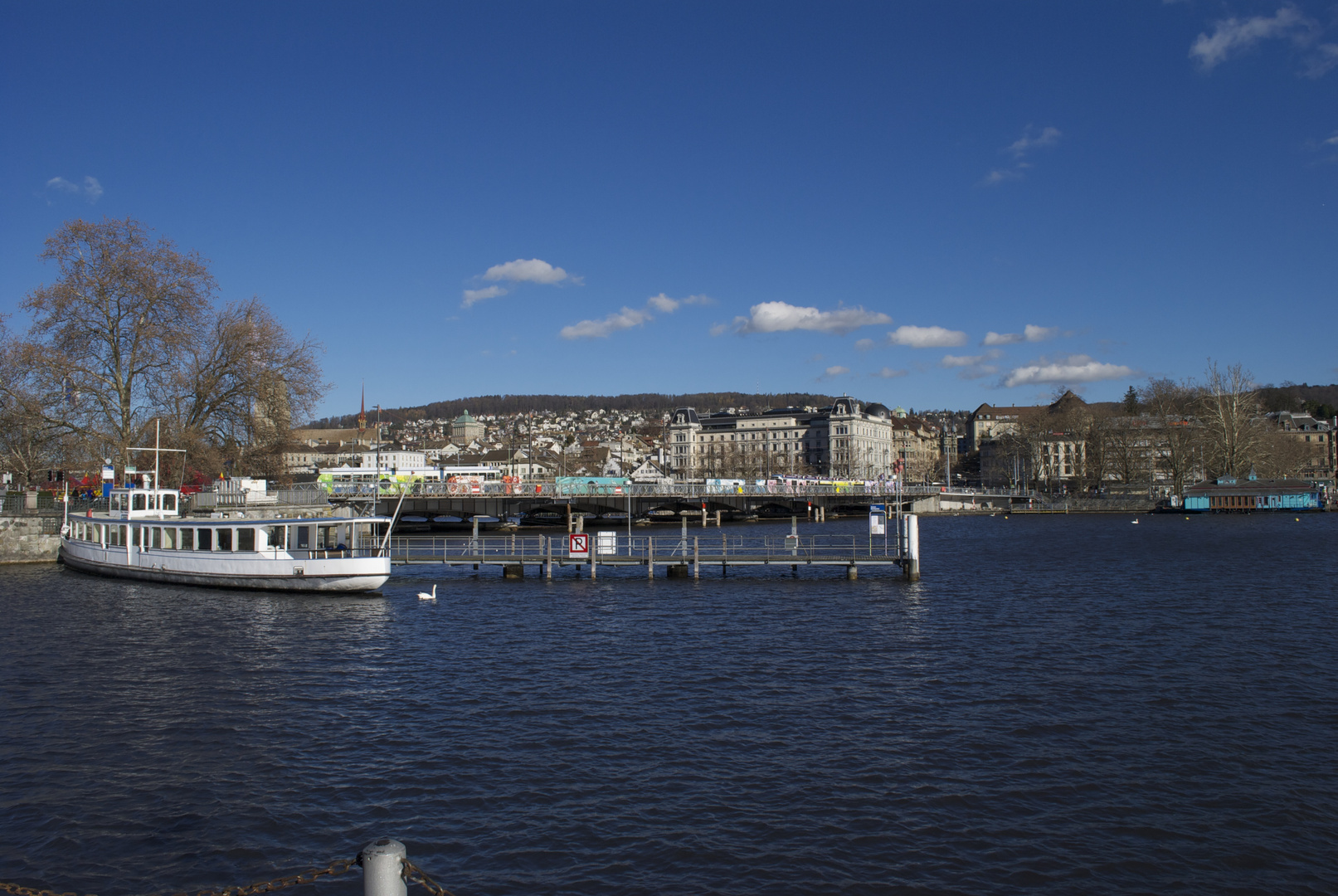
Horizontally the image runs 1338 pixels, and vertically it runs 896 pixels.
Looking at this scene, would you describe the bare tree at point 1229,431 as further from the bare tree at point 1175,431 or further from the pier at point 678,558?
the pier at point 678,558

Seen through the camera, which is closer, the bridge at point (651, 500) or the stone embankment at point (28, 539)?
the stone embankment at point (28, 539)

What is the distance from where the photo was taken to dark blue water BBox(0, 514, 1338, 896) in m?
13.0

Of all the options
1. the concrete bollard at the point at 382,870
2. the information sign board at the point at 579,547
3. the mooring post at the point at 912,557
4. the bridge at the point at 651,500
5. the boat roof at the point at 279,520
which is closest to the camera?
the concrete bollard at the point at 382,870

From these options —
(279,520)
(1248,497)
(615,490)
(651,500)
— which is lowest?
(1248,497)

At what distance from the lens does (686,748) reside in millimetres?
17906

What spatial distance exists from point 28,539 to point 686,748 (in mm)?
54628

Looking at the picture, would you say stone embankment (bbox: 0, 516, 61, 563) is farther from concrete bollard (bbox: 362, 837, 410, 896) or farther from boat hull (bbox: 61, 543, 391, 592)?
concrete bollard (bbox: 362, 837, 410, 896)

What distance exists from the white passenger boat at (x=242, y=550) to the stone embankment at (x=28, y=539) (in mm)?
11194

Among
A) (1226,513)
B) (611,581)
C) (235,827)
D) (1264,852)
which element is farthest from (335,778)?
(1226,513)

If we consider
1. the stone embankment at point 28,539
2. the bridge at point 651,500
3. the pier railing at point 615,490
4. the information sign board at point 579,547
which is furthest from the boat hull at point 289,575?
the pier railing at point 615,490

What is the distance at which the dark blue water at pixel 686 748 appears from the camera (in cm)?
1304

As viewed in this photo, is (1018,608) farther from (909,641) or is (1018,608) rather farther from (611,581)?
(611,581)

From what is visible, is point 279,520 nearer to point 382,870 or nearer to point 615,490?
point 382,870

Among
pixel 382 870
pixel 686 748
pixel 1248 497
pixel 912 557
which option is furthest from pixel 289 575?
pixel 1248 497
